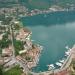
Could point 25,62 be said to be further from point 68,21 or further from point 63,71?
point 68,21

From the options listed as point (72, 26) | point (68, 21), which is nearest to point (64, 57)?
point (72, 26)

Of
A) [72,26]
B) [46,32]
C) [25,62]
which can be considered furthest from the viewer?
[72,26]

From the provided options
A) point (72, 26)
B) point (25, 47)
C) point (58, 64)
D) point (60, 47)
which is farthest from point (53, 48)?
point (72, 26)

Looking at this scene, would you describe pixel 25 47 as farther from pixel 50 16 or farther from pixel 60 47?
pixel 50 16

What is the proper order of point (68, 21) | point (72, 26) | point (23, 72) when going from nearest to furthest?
1. point (23, 72)
2. point (72, 26)
3. point (68, 21)

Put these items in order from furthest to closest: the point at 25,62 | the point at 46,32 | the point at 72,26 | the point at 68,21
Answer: the point at 68,21 < the point at 72,26 < the point at 46,32 < the point at 25,62

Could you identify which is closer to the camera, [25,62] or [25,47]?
[25,62]
